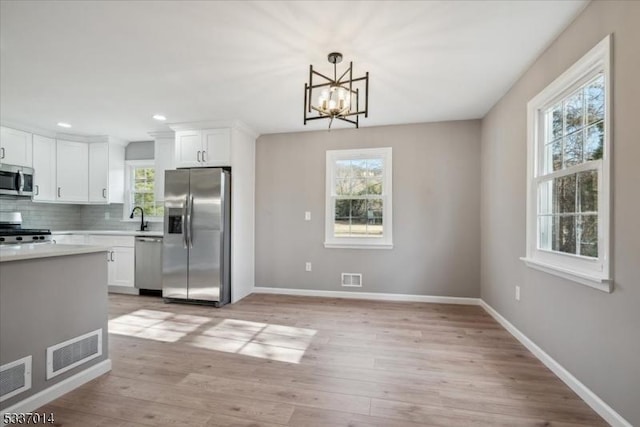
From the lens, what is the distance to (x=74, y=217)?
5402 mm

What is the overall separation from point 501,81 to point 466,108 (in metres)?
0.70

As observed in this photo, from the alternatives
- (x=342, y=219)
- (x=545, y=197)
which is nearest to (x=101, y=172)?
(x=342, y=219)

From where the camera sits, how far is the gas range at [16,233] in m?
3.88

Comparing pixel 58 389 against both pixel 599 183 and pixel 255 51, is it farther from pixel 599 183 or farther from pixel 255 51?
pixel 599 183

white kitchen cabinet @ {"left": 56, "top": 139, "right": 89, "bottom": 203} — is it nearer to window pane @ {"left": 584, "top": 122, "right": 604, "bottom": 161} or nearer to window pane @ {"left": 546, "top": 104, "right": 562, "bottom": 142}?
window pane @ {"left": 546, "top": 104, "right": 562, "bottom": 142}

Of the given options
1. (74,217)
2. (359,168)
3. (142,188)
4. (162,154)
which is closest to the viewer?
(359,168)

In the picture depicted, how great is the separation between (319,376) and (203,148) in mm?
3330

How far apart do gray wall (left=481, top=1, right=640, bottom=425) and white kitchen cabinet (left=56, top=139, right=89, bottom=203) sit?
236 inches

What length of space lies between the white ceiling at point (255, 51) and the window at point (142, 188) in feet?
5.06

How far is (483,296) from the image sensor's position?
398 cm

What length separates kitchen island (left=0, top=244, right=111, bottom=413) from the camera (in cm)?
174

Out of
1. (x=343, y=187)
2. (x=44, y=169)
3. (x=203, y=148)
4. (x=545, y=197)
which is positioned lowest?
(x=545, y=197)

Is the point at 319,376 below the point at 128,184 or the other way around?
below

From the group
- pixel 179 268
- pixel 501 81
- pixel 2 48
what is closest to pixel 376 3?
pixel 501 81
